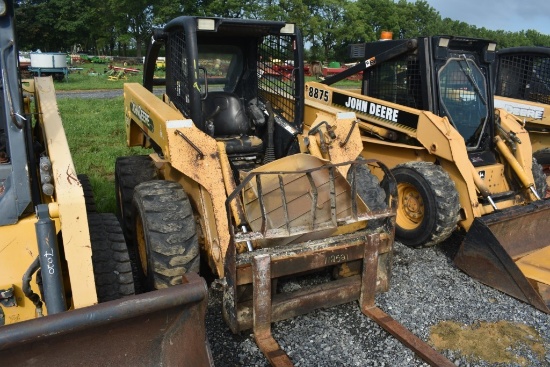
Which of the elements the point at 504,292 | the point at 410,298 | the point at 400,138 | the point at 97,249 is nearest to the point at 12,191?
the point at 97,249

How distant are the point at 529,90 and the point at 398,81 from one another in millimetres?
2782

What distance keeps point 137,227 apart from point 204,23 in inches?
69.6

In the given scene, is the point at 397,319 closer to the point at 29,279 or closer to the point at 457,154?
the point at 457,154

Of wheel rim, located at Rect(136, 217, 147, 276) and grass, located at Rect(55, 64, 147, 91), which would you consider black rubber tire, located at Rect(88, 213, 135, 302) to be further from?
grass, located at Rect(55, 64, 147, 91)

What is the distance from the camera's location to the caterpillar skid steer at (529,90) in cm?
722

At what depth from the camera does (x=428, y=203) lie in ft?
16.4

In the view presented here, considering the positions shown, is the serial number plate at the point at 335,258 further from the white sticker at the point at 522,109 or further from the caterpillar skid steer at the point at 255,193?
the white sticker at the point at 522,109

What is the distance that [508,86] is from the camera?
25.0 feet

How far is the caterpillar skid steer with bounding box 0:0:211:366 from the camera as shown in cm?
222

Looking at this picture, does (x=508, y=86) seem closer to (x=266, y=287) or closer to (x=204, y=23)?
(x=204, y=23)

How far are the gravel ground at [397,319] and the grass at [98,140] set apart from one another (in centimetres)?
326

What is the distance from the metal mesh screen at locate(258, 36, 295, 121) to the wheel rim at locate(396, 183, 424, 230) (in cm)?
156

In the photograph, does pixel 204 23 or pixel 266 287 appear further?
pixel 204 23

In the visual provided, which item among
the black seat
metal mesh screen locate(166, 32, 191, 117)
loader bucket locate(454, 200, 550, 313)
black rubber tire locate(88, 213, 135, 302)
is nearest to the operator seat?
the black seat
